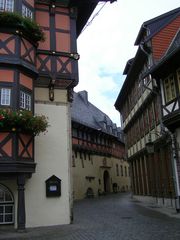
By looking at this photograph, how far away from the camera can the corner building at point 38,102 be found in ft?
42.9

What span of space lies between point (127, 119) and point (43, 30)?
702 inches

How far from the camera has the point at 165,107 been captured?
706 inches

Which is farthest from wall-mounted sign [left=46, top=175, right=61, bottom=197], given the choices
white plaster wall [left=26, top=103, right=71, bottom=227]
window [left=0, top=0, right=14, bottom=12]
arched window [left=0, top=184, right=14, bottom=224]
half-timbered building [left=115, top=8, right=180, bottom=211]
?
window [left=0, top=0, right=14, bottom=12]

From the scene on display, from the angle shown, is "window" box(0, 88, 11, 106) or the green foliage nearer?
"window" box(0, 88, 11, 106)

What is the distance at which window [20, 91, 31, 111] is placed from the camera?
44.5ft

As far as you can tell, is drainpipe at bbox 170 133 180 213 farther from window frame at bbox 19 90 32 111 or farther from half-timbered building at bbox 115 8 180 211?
window frame at bbox 19 90 32 111

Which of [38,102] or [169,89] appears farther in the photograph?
[169,89]

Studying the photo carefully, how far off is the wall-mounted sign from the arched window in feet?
5.01

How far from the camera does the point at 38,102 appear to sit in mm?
15242

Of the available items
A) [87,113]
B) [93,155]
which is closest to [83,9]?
[93,155]

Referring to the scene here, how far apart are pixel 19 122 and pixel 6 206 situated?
11.4 feet

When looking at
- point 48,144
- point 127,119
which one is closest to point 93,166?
point 127,119

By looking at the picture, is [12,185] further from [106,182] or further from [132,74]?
[106,182]

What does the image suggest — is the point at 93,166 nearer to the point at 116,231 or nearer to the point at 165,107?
the point at 165,107
